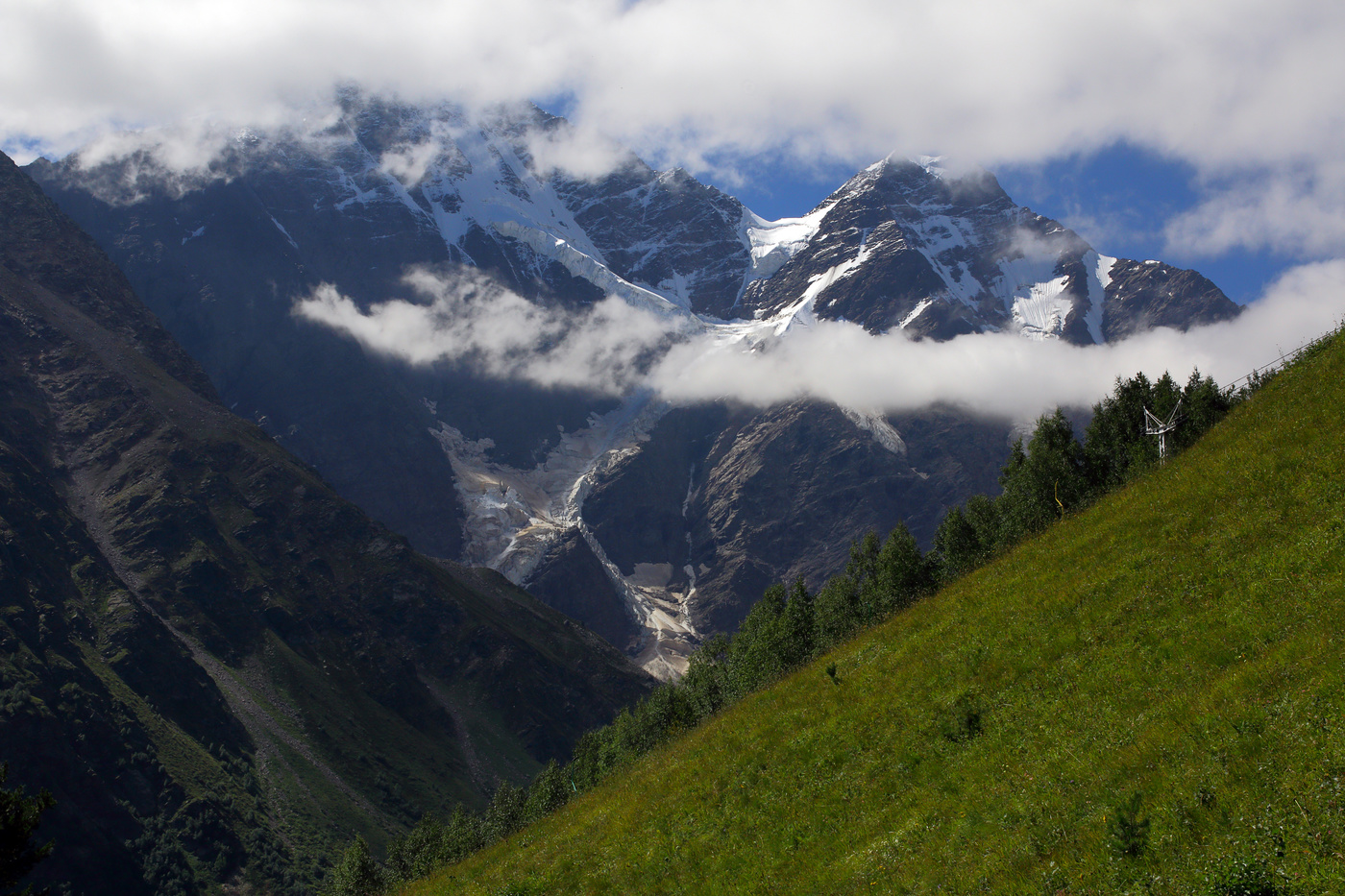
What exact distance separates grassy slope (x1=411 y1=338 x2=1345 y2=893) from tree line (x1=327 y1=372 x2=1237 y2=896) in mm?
Result: 32152

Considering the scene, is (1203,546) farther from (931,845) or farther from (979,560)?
(979,560)

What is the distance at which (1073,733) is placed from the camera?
68.4ft

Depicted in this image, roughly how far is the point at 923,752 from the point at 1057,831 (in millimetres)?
7171

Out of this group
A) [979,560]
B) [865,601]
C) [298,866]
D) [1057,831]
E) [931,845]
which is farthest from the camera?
[298,866]

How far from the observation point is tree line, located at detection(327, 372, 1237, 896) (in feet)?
233

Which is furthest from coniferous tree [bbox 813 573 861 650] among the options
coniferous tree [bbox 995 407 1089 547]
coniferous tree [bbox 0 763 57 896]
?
coniferous tree [bbox 0 763 57 896]

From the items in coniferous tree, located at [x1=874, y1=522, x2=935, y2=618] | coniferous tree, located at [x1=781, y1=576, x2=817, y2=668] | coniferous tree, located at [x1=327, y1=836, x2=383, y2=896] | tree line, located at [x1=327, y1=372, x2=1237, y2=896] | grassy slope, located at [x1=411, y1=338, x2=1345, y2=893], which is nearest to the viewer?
grassy slope, located at [x1=411, y1=338, x2=1345, y2=893]

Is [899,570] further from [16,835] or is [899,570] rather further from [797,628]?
[16,835]

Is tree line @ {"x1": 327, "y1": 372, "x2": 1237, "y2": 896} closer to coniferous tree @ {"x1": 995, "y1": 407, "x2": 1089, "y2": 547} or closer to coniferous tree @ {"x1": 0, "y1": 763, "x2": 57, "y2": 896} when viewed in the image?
coniferous tree @ {"x1": 995, "y1": 407, "x2": 1089, "y2": 547}

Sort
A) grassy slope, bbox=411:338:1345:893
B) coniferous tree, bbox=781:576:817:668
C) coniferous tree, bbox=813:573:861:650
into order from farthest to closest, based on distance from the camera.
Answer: coniferous tree, bbox=781:576:817:668
coniferous tree, bbox=813:573:861:650
grassy slope, bbox=411:338:1345:893

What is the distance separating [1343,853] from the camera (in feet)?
41.8

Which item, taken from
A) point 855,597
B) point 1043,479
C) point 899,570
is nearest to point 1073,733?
point 899,570

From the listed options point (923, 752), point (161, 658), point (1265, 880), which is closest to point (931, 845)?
point (923, 752)

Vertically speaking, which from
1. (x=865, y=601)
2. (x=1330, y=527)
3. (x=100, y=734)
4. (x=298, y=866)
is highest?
(x=100, y=734)
